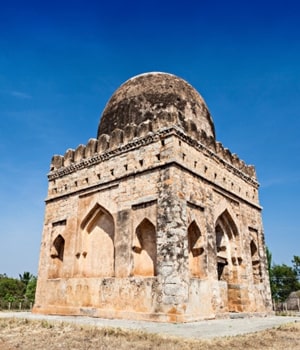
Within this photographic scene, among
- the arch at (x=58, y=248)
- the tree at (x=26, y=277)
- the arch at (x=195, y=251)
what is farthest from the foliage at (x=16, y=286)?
the arch at (x=195, y=251)

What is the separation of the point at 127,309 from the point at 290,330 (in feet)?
12.3

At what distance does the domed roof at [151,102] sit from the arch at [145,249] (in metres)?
3.62

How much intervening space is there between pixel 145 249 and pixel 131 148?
2.92 meters

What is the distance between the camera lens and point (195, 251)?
354 inches

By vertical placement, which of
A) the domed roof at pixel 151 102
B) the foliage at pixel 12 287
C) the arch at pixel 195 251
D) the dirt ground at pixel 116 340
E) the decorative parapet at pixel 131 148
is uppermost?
the domed roof at pixel 151 102

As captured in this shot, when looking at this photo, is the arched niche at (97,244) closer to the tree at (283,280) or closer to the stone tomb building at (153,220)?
the stone tomb building at (153,220)

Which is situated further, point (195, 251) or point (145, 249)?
point (195, 251)

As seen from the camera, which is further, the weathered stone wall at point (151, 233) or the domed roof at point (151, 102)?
the domed roof at point (151, 102)

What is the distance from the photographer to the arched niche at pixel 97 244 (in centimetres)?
971

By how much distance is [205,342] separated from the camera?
462cm

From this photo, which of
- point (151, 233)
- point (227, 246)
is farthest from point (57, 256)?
point (227, 246)

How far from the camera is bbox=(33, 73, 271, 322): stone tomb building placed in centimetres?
804

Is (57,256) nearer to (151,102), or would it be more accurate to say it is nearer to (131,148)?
(131,148)

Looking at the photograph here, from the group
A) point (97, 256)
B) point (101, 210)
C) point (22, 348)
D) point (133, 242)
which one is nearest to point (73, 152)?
point (101, 210)
